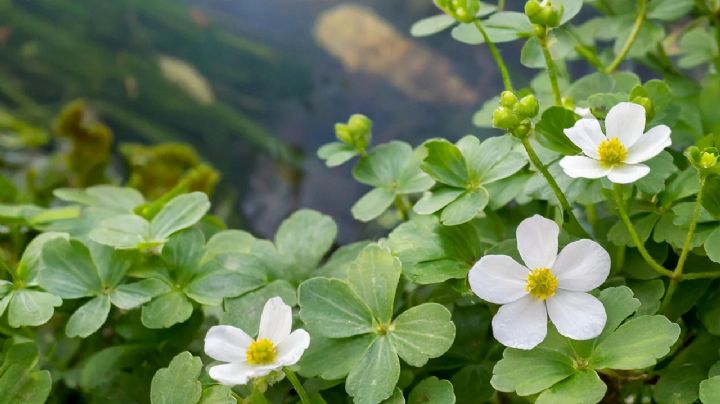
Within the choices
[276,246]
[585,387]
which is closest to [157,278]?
[276,246]

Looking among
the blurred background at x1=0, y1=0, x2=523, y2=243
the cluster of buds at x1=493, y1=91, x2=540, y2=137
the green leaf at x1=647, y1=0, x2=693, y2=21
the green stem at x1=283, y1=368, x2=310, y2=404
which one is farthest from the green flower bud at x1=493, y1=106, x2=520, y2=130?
the blurred background at x1=0, y1=0, x2=523, y2=243

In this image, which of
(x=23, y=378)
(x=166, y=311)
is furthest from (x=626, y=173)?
(x=23, y=378)

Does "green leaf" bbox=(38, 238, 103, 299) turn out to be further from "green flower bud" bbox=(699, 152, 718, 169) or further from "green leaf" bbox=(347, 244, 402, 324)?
"green flower bud" bbox=(699, 152, 718, 169)

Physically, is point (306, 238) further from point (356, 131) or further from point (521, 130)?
point (521, 130)

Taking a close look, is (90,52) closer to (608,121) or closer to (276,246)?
(276,246)

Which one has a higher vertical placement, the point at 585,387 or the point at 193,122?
the point at 585,387

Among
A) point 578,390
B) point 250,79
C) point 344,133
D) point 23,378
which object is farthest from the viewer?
point 250,79
